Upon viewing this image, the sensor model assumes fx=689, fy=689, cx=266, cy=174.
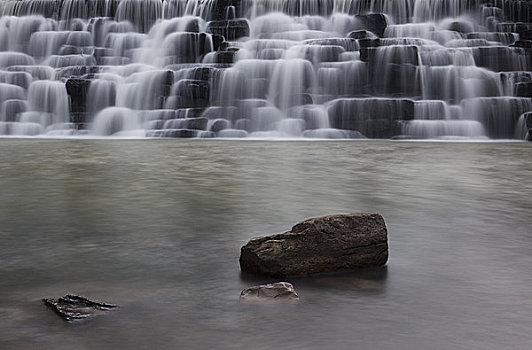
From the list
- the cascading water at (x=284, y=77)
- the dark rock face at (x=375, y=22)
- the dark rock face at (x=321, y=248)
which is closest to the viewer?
the dark rock face at (x=321, y=248)

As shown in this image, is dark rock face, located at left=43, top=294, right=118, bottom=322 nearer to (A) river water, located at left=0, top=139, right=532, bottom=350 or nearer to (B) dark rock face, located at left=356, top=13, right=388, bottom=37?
(A) river water, located at left=0, top=139, right=532, bottom=350

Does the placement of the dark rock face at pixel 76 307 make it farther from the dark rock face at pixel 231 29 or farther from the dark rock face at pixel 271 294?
the dark rock face at pixel 231 29

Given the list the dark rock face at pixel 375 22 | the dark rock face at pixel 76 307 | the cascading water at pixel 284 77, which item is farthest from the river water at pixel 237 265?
the dark rock face at pixel 375 22

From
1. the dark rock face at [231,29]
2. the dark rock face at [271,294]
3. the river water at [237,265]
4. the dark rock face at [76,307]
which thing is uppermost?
the dark rock face at [231,29]

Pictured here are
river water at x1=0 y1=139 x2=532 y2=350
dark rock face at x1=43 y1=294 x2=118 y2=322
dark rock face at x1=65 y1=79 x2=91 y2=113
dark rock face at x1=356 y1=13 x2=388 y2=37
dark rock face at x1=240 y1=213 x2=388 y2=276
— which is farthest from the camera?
dark rock face at x1=356 y1=13 x2=388 y2=37

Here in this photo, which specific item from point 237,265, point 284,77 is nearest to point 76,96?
point 284,77

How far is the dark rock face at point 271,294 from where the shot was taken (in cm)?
263

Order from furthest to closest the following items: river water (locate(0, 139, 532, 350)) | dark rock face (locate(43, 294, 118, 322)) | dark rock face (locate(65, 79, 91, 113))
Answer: dark rock face (locate(65, 79, 91, 113)) < dark rock face (locate(43, 294, 118, 322)) < river water (locate(0, 139, 532, 350))

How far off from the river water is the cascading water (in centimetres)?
1345

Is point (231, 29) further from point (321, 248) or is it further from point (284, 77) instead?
point (321, 248)

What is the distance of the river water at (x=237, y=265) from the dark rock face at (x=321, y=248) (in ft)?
0.24

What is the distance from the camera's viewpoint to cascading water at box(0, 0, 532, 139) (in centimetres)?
2103

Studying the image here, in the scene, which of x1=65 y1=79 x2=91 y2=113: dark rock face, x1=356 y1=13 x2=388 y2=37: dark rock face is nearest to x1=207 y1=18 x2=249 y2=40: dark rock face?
x1=356 y1=13 x2=388 y2=37: dark rock face

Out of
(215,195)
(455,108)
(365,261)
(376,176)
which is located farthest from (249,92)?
(365,261)
